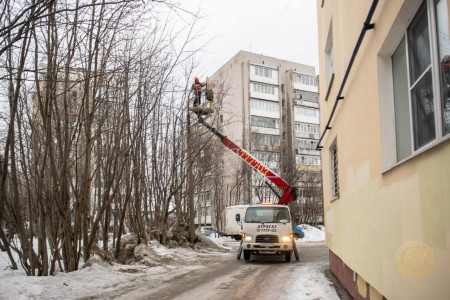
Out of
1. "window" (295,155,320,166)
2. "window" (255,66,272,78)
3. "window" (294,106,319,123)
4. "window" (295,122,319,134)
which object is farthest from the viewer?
"window" (294,106,319,123)

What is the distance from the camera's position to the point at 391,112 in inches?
187

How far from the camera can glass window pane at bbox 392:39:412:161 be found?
4.32 meters

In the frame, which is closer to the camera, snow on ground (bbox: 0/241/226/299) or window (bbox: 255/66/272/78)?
snow on ground (bbox: 0/241/226/299)

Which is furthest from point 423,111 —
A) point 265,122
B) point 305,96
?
point 305,96

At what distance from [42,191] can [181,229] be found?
39.5 ft

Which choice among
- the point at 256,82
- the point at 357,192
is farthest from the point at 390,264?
the point at 256,82

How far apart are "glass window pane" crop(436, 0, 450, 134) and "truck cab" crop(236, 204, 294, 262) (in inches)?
507

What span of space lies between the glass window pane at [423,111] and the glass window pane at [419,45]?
13 cm

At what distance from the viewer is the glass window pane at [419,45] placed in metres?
3.63

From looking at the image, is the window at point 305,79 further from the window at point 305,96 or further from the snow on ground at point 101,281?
the snow on ground at point 101,281

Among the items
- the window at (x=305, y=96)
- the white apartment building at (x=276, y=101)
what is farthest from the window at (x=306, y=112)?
the window at (x=305, y=96)

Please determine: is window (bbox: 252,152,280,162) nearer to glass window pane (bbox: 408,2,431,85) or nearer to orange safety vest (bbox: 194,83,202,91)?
orange safety vest (bbox: 194,83,202,91)

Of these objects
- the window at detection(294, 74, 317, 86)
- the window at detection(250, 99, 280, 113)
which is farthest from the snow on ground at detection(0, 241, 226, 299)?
the window at detection(294, 74, 317, 86)

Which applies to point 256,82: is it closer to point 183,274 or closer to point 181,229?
point 181,229
